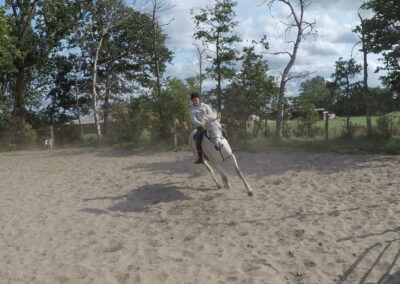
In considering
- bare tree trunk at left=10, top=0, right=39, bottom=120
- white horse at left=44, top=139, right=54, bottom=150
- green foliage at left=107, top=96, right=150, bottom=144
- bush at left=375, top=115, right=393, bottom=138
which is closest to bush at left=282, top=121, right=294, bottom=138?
bush at left=375, top=115, right=393, bottom=138

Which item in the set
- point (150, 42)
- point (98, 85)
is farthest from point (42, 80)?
point (150, 42)

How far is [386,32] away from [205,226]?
481 inches

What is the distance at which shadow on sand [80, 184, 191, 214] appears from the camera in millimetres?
8266

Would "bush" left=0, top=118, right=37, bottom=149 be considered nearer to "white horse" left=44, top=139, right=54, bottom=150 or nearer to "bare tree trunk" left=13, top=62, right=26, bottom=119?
"white horse" left=44, top=139, right=54, bottom=150

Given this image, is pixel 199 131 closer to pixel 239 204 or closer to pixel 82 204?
pixel 239 204

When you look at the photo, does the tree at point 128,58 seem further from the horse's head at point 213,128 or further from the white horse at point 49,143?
the horse's head at point 213,128

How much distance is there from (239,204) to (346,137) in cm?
1125

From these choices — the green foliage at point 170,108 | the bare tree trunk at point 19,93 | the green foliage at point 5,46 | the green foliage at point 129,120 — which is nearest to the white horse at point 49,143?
the green foliage at point 129,120

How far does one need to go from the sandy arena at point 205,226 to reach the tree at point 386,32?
5.47 m

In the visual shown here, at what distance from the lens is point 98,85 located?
95.1ft

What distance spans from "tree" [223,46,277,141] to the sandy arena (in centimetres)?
653

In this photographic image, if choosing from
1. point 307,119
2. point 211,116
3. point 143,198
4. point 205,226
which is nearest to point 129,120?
point 307,119

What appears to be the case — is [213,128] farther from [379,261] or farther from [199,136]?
[379,261]

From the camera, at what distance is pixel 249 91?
18.1 meters
